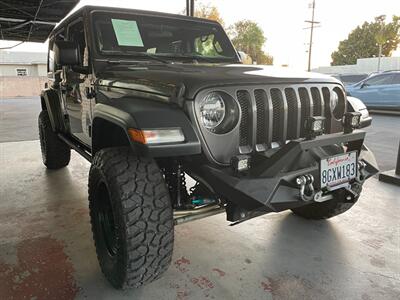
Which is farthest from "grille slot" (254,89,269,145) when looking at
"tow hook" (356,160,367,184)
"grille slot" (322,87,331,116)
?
"tow hook" (356,160,367,184)

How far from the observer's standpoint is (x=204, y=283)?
2.25 m

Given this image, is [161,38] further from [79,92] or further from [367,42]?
[367,42]

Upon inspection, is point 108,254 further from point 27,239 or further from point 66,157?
point 66,157

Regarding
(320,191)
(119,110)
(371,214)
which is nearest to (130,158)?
(119,110)

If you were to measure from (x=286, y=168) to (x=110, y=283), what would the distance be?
132 cm

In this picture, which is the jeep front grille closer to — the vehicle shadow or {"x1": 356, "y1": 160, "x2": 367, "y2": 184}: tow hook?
{"x1": 356, "y1": 160, "x2": 367, "y2": 184}: tow hook

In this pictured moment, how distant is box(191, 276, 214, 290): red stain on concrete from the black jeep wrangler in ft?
1.17

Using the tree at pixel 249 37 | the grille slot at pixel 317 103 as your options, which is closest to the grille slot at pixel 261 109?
the grille slot at pixel 317 103

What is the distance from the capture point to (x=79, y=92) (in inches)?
121

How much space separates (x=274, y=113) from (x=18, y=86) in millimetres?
26659

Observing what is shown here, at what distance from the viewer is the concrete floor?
217 cm

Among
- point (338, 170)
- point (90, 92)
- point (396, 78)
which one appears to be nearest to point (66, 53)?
point (90, 92)

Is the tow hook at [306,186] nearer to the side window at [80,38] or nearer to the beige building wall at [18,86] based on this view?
the side window at [80,38]

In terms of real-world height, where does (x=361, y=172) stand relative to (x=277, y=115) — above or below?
below
